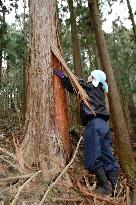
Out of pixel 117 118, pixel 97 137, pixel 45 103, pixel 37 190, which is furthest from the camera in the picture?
pixel 117 118

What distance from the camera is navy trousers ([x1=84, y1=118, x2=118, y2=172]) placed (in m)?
4.88

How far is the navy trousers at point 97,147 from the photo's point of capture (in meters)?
4.88

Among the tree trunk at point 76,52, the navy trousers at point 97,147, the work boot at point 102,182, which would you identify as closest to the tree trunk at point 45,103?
the navy trousers at point 97,147

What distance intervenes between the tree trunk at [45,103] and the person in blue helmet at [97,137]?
0.74 feet

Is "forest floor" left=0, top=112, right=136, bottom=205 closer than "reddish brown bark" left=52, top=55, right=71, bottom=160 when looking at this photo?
Yes

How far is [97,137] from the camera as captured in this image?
4.95 meters

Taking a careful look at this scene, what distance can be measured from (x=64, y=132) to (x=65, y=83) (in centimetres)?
70

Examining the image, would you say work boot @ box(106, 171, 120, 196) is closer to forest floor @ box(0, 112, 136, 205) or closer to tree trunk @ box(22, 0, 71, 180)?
forest floor @ box(0, 112, 136, 205)

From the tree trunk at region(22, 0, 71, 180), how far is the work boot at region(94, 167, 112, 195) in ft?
1.65

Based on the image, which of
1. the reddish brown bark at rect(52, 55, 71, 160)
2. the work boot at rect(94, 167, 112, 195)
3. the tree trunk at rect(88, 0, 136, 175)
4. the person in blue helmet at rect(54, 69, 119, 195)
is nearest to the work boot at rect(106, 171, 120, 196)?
the person in blue helmet at rect(54, 69, 119, 195)

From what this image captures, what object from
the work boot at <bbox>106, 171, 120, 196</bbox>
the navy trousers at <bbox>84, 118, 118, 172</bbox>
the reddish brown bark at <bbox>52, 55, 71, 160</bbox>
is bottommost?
the work boot at <bbox>106, 171, 120, 196</bbox>

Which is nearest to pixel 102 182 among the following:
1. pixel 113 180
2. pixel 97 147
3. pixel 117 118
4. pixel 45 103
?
pixel 113 180

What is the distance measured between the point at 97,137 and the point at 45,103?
927 millimetres

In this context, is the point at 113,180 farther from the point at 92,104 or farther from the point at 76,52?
the point at 76,52
